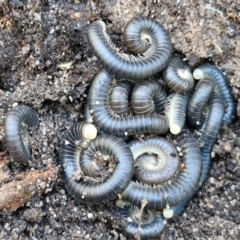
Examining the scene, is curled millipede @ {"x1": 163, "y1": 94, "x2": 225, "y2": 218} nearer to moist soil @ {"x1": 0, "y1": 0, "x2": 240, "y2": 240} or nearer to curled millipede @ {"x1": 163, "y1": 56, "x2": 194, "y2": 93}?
moist soil @ {"x1": 0, "y1": 0, "x2": 240, "y2": 240}

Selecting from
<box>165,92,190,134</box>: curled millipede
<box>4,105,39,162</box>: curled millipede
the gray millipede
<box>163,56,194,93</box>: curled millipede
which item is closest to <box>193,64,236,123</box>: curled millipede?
<box>163,56,194,93</box>: curled millipede

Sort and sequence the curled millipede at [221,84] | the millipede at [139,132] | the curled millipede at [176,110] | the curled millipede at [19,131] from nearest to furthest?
1. the curled millipede at [19,131]
2. the millipede at [139,132]
3. the curled millipede at [176,110]
4. the curled millipede at [221,84]

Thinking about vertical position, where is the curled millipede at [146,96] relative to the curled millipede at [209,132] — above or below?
above

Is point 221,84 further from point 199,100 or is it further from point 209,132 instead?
point 209,132

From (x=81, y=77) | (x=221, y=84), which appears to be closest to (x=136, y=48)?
(x=81, y=77)

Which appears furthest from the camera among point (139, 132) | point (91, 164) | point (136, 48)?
point (136, 48)

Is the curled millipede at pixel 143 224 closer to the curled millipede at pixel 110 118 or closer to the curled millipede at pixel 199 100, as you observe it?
the curled millipede at pixel 110 118

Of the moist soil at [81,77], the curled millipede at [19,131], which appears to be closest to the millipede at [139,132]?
the curled millipede at [19,131]
